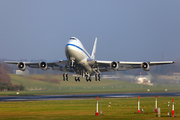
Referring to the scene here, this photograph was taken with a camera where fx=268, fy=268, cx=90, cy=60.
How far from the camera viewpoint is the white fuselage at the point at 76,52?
40.8 meters

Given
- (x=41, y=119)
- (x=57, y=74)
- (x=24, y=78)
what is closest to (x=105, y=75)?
(x=57, y=74)

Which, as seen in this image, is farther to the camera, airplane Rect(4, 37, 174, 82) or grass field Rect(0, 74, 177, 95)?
grass field Rect(0, 74, 177, 95)

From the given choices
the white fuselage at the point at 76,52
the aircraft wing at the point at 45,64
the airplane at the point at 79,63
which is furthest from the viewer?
the aircraft wing at the point at 45,64

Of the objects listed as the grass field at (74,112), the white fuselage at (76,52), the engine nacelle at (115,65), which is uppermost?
the white fuselage at (76,52)

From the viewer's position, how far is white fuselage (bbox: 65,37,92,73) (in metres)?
40.8

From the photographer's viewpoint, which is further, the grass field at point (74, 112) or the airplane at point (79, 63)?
the airplane at point (79, 63)

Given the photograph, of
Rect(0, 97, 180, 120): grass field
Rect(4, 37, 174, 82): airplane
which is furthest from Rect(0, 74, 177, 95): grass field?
Rect(0, 97, 180, 120): grass field

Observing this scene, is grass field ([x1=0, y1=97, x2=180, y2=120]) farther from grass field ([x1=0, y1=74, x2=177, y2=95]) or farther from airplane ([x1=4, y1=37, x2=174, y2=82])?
grass field ([x1=0, y1=74, x2=177, y2=95])

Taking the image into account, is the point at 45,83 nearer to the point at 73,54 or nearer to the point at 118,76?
the point at 118,76

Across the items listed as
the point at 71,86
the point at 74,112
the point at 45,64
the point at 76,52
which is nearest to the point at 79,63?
the point at 76,52

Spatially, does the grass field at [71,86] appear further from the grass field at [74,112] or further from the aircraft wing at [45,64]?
the grass field at [74,112]

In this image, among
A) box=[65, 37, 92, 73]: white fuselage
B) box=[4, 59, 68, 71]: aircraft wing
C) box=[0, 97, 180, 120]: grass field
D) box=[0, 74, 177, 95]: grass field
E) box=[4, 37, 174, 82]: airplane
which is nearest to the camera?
box=[0, 97, 180, 120]: grass field

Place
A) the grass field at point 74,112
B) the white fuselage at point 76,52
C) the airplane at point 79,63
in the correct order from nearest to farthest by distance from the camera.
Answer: the grass field at point 74,112
the white fuselage at point 76,52
the airplane at point 79,63

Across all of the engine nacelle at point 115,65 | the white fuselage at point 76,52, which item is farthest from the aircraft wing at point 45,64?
the engine nacelle at point 115,65
